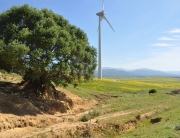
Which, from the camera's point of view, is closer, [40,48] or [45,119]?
[45,119]

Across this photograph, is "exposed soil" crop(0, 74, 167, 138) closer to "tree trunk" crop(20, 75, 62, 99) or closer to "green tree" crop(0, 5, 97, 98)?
"tree trunk" crop(20, 75, 62, 99)

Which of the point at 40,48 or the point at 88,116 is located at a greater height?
the point at 40,48

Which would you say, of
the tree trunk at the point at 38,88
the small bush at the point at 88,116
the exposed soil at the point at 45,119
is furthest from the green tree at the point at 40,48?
the small bush at the point at 88,116

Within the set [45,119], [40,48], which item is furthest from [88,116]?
[40,48]

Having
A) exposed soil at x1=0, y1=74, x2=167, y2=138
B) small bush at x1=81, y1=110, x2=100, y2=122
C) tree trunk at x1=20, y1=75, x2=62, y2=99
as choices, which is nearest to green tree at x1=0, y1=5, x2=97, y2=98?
tree trunk at x1=20, y1=75, x2=62, y2=99

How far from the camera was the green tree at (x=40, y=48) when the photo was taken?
77.1 feet

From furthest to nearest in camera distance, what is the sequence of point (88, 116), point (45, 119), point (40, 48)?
point (88, 116) → point (40, 48) → point (45, 119)

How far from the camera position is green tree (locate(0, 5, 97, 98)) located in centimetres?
2350

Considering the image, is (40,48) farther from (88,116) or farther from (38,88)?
(88,116)

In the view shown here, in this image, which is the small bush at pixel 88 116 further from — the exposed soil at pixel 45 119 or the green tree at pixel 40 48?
the green tree at pixel 40 48

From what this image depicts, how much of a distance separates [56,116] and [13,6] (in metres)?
15.0

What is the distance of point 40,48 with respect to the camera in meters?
24.2

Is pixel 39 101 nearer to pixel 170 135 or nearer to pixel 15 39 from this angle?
pixel 15 39

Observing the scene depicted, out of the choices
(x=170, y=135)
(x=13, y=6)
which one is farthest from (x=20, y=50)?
(x=170, y=135)
